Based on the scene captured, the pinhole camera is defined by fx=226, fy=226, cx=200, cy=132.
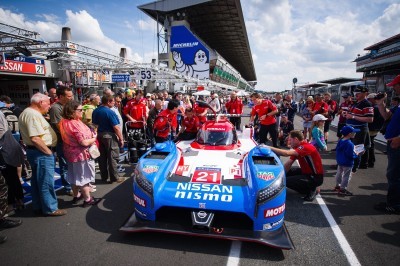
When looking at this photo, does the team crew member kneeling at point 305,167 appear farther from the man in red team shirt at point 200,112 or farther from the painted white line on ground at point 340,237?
the man in red team shirt at point 200,112

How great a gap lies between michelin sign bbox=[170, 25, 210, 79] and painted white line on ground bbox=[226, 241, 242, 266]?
22374 mm

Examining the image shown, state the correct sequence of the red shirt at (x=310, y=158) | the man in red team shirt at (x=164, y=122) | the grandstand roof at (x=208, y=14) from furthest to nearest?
the grandstand roof at (x=208, y=14)
the man in red team shirt at (x=164, y=122)
the red shirt at (x=310, y=158)

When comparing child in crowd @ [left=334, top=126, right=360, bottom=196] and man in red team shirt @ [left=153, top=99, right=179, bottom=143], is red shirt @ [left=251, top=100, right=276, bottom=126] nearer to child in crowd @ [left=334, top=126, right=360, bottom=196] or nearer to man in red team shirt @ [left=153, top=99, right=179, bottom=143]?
child in crowd @ [left=334, top=126, right=360, bottom=196]

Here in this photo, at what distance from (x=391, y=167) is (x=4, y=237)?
511 centimetres

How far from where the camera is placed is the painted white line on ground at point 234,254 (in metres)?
2.24

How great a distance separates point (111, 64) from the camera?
1212 cm

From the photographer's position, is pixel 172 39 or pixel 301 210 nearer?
pixel 301 210

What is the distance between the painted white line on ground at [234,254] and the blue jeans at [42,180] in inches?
97.4

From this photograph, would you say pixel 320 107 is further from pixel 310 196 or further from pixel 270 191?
pixel 270 191

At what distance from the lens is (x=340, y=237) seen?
8.86ft

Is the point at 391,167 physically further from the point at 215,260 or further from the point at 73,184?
the point at 73,184

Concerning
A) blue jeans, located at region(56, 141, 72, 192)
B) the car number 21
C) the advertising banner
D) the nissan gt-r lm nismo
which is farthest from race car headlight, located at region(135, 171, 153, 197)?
the advertising banner

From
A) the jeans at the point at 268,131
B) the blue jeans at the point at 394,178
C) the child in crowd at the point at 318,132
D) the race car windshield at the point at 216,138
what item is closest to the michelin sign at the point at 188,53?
the jeans at the point at 268,131

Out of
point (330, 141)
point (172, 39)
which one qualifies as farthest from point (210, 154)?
point (172, 39)
